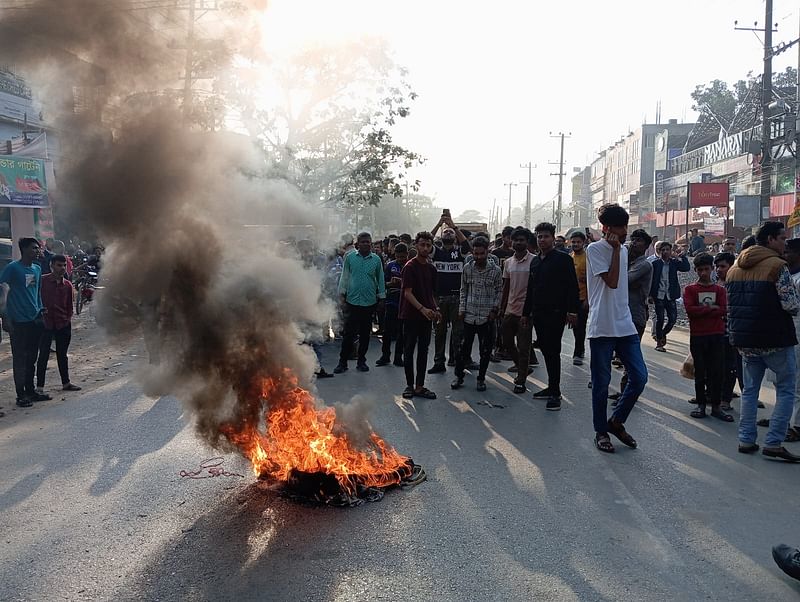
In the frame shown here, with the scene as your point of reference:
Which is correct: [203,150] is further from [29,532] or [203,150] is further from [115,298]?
[29,532]

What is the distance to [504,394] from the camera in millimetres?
7848

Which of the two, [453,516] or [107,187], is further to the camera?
[107,187]

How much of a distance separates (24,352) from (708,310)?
772 cm

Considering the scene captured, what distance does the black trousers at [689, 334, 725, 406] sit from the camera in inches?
266

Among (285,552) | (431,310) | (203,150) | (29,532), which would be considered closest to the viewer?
(285,552)

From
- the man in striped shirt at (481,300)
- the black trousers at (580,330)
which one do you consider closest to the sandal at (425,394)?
the man in striped shirt at (481,300)

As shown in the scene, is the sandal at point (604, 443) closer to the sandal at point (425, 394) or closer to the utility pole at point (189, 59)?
the sandal at point (425, 394)

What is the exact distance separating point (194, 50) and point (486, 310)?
4.26 meters

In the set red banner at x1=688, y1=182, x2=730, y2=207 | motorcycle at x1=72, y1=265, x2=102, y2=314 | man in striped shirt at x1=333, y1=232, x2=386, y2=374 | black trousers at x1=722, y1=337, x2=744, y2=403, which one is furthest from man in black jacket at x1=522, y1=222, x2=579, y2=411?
red banner at x1=688, y1=182, x2=730, y2=207

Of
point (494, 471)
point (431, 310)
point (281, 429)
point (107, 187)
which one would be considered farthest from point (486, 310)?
point (107, 187)

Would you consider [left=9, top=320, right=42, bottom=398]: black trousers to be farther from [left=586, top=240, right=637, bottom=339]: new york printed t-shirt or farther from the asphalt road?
[left=586, top=240, right=637, bottom=339]: new york printed t-shirt

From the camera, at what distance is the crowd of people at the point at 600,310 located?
5344 mm

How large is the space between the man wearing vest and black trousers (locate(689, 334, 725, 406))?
1289 mm

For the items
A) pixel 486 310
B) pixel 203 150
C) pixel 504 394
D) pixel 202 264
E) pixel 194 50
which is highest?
pixel 194 50
